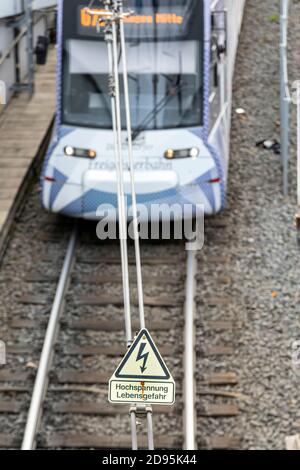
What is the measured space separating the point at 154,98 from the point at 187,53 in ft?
2.33

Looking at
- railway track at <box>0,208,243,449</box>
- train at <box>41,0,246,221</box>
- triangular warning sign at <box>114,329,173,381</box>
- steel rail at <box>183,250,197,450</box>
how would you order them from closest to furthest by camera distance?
1. triangular warning sign at <box>114,329,173,381</box>
2. steel rail at <box>183,250,197,450</box>
3. railway track at <box>0,208,243,449</box>
4. train at <box>41,0,246,221</box>

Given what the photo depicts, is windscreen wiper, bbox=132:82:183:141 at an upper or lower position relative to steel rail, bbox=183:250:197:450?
upper

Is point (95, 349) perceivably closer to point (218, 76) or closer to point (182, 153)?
point (182, 153)

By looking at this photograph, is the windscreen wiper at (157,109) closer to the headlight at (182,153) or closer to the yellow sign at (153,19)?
the headlight at (182,153)

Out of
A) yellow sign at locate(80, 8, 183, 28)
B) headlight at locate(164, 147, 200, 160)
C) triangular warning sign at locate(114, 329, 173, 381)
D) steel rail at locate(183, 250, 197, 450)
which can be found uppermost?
yellow sign at locate(80, 8, 183, 28)

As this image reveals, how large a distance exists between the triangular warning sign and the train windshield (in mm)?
5980

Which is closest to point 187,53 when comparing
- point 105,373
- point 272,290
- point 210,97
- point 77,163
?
point 210,97

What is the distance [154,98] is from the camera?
550 inches

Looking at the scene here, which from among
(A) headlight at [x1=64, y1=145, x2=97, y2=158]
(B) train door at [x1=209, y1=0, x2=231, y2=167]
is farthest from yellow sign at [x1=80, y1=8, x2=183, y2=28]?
(A) headlight at [x1=64, y1=145, x2=97, y2=158]

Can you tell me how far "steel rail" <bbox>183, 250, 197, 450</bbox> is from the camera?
35.2 feet

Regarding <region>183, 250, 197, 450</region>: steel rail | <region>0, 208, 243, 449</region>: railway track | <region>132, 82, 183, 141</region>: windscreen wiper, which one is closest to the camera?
<region>183, 250, 197, 450</region>: steel rail

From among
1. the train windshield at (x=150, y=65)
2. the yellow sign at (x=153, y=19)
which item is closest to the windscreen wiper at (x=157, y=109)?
the train windshield at (x=150, y=65)

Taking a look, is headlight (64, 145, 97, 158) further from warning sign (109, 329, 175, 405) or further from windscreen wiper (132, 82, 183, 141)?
warning sign (109, 329, 175, 405)

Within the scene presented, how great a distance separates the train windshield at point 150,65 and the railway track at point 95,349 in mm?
1767
